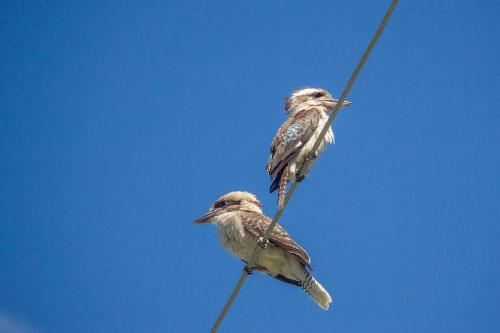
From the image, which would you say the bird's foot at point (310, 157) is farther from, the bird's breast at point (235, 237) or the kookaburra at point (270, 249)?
the bird's breast at point (235, 237)

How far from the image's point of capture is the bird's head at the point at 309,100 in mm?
7527

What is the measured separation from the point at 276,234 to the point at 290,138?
3.29 ft

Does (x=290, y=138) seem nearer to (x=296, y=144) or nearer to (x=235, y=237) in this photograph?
(x=296, y=144)

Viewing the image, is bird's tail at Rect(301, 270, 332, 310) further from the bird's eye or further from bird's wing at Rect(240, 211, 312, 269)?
the bird's eye

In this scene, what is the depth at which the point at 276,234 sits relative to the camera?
624cm

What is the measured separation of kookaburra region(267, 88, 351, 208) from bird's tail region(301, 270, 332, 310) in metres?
0.93

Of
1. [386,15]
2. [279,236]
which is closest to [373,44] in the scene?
[386,15]

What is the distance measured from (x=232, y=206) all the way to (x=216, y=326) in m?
2.50

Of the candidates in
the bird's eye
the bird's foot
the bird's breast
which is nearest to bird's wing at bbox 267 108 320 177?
the bird's foot

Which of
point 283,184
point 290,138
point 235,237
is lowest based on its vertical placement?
point 235,237

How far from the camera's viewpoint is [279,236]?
6.23m

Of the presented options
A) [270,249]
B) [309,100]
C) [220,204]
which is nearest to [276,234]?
[270,249]

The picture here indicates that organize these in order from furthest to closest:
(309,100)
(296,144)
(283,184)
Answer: (309,100) → (296,144) → (283,184)

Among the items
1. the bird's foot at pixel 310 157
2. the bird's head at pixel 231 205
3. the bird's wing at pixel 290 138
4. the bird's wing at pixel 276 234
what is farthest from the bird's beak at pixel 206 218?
the bird's foot at pixel 310 157
